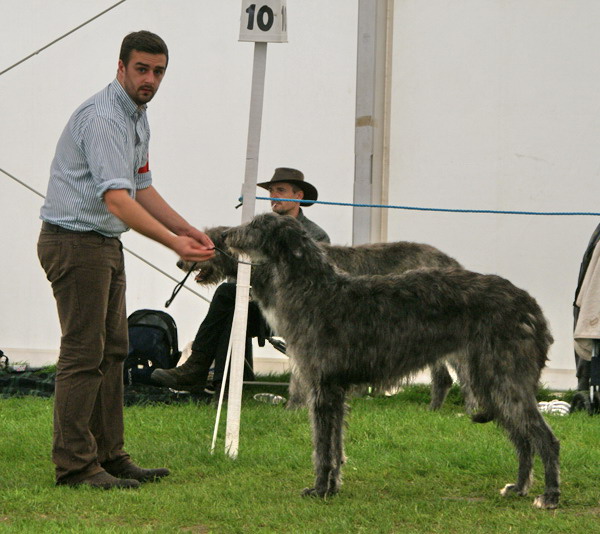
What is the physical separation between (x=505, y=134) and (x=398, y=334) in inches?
131

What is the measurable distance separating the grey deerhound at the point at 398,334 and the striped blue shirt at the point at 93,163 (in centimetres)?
67

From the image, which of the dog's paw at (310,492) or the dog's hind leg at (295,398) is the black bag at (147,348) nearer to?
the dog's hind leg at (295,398)

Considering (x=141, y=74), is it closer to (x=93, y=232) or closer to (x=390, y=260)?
(x=93, y=232)

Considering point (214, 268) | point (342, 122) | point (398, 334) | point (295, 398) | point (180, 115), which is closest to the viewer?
point (398, 334)

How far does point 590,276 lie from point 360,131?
208 cm

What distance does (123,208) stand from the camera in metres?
4.35

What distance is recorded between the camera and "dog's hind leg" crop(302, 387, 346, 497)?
454cm

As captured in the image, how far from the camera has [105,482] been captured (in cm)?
467

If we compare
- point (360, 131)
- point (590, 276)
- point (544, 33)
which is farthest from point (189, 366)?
point (544, 33)

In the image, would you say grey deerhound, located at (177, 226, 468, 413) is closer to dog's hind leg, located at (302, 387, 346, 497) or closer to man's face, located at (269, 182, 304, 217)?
man's face, located at (269, 182, 304, 217)

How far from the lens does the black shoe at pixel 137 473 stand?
16.0 feet

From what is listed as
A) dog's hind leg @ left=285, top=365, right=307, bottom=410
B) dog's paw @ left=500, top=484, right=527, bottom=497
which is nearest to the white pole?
dog's hind leg @ left=285, top=365, right=307, bottom=410

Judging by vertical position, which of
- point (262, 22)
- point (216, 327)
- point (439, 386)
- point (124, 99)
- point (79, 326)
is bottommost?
point (439, 386)

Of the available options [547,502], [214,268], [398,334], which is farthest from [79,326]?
[214,268]
